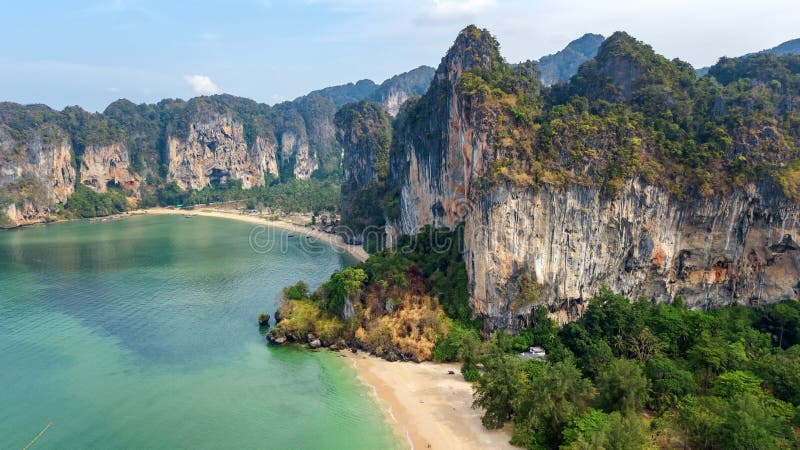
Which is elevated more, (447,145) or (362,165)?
(447,145)

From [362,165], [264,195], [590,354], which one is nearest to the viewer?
[590,354]

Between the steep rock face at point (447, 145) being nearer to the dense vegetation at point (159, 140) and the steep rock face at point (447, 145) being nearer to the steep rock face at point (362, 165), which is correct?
the steep rock face at point (362, 165)

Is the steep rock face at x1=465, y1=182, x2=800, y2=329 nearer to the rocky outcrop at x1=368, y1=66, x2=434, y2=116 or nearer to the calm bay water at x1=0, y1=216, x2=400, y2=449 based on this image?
the calm bay water at x1=0, y1=216, x2=400, y2=449

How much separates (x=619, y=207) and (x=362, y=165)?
51.4 meters

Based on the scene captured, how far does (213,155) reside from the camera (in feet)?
423

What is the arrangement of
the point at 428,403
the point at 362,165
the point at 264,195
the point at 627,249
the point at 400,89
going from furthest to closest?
the point at 400,89 < the point at 264,195 < the point at 362,165 < the point at 627,249 < the point at 428,403

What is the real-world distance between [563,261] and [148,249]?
5559 centimetres

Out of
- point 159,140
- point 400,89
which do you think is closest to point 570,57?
point 400,89

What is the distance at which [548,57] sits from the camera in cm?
14125

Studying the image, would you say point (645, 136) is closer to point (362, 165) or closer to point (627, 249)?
point (627, 249)

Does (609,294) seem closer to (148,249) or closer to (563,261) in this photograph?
(563,261)

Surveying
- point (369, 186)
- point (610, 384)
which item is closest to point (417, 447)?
point (610, 384)

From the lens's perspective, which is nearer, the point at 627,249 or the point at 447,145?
the point at 627,249

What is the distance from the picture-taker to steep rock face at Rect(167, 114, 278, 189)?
125m
